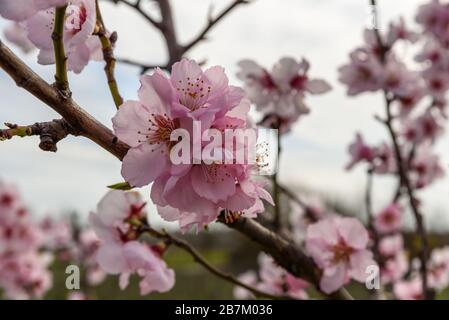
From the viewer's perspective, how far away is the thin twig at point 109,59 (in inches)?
27.6

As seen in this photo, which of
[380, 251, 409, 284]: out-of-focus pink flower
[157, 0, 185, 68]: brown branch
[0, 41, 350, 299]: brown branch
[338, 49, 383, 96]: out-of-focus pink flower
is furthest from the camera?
[380, 251, 409, 284]: out-of-focus pink flower

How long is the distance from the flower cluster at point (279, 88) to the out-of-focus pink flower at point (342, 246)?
0.34 metres

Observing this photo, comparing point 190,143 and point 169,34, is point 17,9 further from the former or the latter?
point 169,34

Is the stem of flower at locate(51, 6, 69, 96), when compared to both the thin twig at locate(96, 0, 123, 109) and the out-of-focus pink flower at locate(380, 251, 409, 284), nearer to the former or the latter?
the thin twig at locate(96, 0, 123, 109)

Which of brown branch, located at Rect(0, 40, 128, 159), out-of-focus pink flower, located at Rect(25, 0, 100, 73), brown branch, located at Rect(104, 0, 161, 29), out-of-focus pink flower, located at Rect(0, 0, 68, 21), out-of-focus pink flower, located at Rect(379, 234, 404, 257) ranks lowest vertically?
brown branch, located at Rect(0, 40, 128, 159)

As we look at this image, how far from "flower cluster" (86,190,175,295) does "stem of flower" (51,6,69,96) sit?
41 centimetres

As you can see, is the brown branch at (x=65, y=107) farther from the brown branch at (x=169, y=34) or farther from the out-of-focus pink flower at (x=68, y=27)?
the brown branch at (x=169, y=34)

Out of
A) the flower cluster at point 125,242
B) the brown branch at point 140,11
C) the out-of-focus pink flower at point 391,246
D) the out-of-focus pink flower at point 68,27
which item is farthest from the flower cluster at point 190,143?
the out-of-focus pink flower at point 391,246

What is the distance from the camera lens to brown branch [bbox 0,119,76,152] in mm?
583

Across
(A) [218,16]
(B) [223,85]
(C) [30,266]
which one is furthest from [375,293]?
(C) [30,266]

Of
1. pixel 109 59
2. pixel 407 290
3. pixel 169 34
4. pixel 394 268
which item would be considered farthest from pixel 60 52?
pixel 394 268

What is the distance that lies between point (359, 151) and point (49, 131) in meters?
1.67

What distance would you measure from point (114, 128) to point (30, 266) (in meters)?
2.60

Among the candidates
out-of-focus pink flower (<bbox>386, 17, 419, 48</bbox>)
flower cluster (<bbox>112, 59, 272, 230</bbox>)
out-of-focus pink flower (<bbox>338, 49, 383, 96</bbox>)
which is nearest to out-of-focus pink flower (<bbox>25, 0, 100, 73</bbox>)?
flower cluster (<bbox>112, 59, 272, 230</bbox>)
